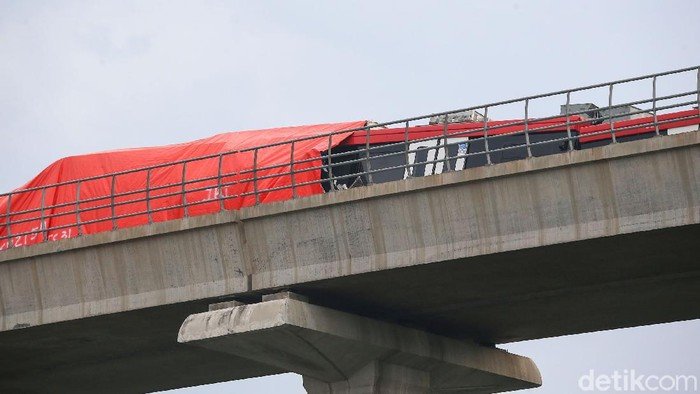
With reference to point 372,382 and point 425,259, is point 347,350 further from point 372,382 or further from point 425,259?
point 425,259

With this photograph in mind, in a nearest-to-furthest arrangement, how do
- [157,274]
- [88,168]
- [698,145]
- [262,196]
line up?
[698,145]
[157,274]
[262,196]
[88,168]

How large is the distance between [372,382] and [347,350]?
125cm

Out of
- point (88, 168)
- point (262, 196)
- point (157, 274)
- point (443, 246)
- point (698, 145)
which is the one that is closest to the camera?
point (698, 145)

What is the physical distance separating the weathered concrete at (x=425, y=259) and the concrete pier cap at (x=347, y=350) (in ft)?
1.37

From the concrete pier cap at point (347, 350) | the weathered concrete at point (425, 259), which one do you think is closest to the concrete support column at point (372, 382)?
the concrete pier cap at point (347, 350)

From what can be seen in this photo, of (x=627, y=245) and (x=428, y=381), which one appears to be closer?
(x=627, y=245)

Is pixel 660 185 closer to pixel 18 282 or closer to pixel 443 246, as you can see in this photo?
pixel 443 246

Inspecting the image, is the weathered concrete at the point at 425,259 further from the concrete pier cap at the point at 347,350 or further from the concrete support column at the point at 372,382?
the concrete support column at the point at 372,382

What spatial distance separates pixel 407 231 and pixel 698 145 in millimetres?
5640

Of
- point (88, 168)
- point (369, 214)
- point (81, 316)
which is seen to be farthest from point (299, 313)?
point (88, 168)

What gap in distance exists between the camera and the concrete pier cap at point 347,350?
104 ft

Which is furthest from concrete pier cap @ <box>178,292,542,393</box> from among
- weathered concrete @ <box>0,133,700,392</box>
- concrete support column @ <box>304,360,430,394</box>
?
weathered concrete @ <box>0,133,700,392</box>

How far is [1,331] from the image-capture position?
3453 cm

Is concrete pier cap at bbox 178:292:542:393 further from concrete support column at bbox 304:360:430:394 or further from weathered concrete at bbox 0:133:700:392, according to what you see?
weathered concrete at bbox 0:133:700:392
